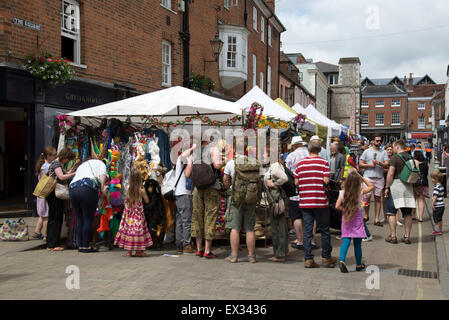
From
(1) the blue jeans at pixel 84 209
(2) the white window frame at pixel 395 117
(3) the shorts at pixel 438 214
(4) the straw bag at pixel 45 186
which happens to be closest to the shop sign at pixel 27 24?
(4) the straw bag at pixel 45 186

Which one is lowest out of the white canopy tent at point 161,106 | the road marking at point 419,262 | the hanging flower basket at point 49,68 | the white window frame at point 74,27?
the road marking at point 419,262

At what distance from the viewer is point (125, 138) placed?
27.1ft

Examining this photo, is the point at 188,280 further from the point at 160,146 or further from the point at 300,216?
the point at 160,146

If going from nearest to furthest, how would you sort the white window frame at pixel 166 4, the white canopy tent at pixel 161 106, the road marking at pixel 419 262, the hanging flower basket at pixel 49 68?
the road marking at pixel 419 262, the white canopy tent at pixel 161 106, the hanging flower basket at pixel 49 68, the white window frame at pixel 166 4

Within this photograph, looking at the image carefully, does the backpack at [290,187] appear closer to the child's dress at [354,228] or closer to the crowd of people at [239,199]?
the crowd of people at [239,199]

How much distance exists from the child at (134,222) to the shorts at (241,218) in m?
1.48

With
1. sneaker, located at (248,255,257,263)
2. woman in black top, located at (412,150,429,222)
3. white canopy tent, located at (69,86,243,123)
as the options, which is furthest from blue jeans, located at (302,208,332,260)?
woman in black top, located at (412,150,429,222)

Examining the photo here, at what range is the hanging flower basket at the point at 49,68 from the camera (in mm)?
10055

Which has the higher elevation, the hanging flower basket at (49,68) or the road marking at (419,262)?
the hanging flower basket at (49,68)

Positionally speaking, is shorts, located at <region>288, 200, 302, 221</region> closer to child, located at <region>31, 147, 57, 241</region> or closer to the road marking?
the road marking

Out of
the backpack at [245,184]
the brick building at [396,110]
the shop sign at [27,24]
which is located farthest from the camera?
the brick building at [396,110]
